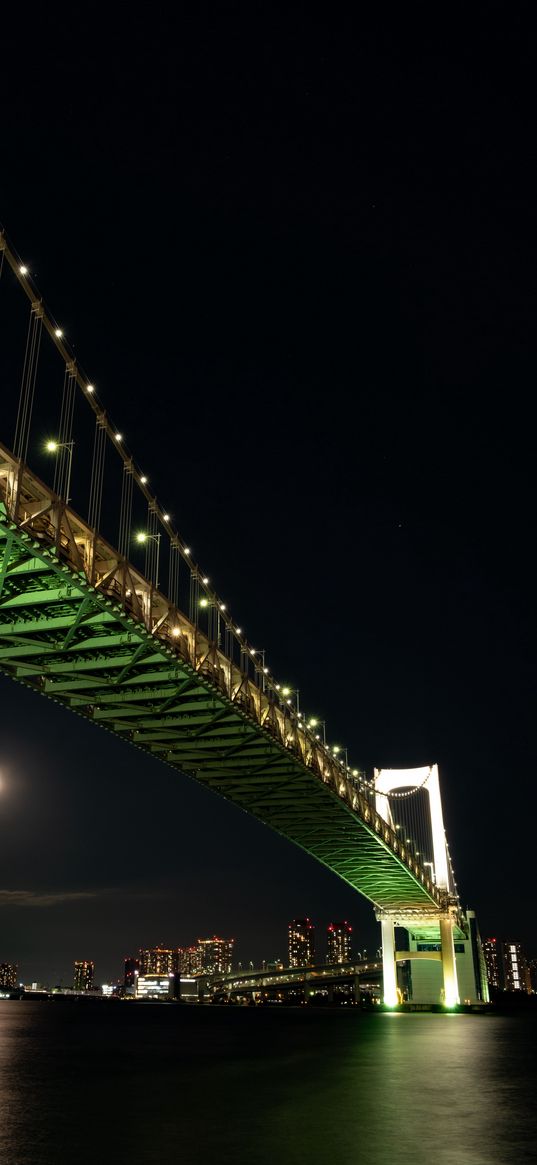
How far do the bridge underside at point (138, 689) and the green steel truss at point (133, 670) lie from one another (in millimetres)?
46

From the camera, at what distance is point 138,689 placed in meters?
32.7

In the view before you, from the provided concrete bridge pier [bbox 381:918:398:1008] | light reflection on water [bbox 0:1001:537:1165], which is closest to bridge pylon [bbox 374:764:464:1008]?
concrete bridge pier [bbox 381:918:398:1008]

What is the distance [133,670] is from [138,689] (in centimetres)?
231

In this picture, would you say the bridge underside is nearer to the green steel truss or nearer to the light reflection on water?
the green steel truss

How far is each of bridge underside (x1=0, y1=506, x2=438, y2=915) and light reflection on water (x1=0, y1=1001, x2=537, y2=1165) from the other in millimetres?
10769

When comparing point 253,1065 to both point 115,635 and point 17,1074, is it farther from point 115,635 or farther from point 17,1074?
point 115,635

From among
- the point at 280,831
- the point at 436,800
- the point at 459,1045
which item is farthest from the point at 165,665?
the point at 436,800

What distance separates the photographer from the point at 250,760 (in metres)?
41.4

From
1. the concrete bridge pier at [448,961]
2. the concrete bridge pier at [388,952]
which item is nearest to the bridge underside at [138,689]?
the concrete bridge pier at [448,961]

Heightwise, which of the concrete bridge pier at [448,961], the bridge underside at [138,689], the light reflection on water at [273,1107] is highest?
the bridge underside at [138,689]

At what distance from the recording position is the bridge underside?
23.6 metres

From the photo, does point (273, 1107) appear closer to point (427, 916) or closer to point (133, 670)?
point (133, 670)

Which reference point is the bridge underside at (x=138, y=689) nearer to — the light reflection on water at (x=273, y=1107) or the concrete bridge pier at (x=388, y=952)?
the light reflection on water at (x=273, y=1107)

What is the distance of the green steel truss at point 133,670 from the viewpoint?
2170 cm
